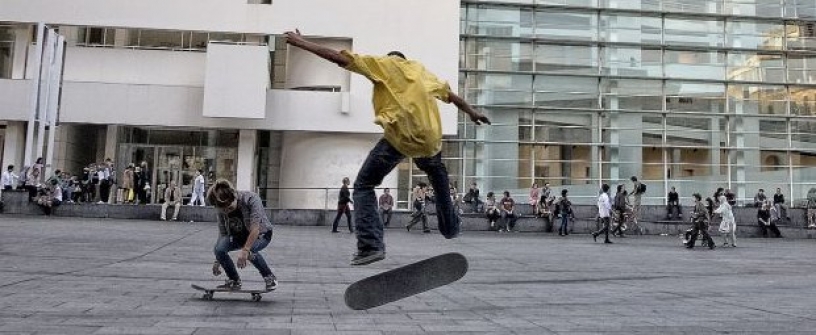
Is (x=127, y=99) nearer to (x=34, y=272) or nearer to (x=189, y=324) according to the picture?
(x=34, y=272)

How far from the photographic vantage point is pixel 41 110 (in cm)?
2345

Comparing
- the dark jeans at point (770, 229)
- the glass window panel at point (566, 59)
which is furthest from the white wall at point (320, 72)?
the dark jeans at point (770, 229)

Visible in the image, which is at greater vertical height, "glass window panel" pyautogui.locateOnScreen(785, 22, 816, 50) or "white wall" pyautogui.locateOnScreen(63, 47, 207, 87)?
"glass window panel" pyautogui.locateOnScreen(785, 22, 816, 50)

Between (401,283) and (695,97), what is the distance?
3340 centimetres

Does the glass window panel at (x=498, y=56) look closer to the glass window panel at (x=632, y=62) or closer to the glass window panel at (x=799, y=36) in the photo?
the glass window panel at (x=632, y=62)

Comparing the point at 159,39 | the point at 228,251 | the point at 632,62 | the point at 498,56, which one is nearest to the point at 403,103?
the point at 228,251

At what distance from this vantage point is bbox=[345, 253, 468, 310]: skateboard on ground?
219 inches

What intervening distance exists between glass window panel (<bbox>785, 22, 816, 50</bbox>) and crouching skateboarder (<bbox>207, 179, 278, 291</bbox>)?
37.4 metres

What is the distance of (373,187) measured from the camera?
5949 millimetres

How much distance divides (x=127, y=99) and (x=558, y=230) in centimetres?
1922

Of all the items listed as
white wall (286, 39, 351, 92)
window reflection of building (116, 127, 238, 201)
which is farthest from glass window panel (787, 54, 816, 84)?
window reflection of building (116, 127, 238, 201)

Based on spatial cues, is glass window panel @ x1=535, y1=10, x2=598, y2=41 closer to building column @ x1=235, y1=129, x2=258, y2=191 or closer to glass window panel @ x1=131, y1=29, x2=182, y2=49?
building column @ x1=235, y1=129, x2=258, y2=191

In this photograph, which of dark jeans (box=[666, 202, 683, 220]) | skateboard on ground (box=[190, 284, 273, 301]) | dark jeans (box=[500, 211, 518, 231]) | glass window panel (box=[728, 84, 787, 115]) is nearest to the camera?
skateboard on ground (box=[190, 284, 273, 301])

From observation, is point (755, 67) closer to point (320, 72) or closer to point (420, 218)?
point (320, 72)
